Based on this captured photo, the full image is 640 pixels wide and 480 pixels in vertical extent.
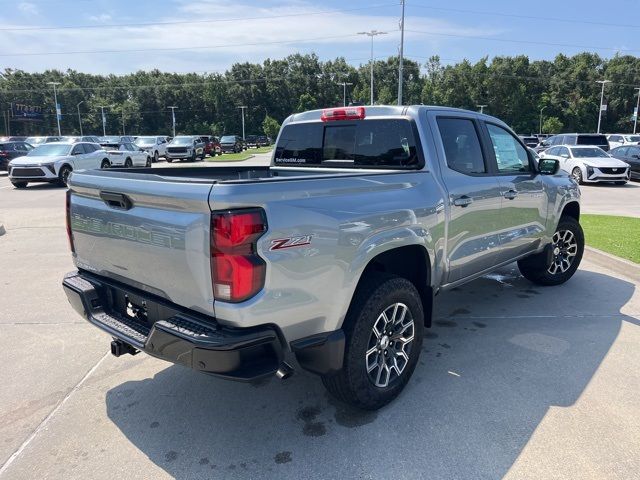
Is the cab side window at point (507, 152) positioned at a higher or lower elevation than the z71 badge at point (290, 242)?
higher

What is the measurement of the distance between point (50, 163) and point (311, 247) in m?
17.8

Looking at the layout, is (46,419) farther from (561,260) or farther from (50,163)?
(50,163)

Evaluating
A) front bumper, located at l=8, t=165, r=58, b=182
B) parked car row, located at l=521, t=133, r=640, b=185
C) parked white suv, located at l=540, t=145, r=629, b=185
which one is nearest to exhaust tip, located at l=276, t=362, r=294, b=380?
parked car row, located at l=521, t=133, r=640, b=185

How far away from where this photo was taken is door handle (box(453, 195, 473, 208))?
12.3ft

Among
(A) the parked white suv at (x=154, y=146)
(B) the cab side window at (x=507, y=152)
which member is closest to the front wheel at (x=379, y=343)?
(B) the cab side window at (x=507, y=152)

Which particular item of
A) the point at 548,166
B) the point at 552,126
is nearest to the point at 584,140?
the point at 548,166

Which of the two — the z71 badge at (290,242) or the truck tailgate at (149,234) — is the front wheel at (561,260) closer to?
the z71 badge at (290,242)

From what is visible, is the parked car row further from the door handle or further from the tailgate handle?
the tailgate handle

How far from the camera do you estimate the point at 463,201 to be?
12.6 feet

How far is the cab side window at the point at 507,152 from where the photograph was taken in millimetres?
4562

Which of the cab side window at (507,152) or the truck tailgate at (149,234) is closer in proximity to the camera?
the truck tailgate at (149,234)

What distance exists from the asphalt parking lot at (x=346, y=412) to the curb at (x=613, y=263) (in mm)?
1565

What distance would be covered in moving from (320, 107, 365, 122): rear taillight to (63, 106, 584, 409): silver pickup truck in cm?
1

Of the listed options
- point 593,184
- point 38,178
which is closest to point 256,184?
point 38,178
